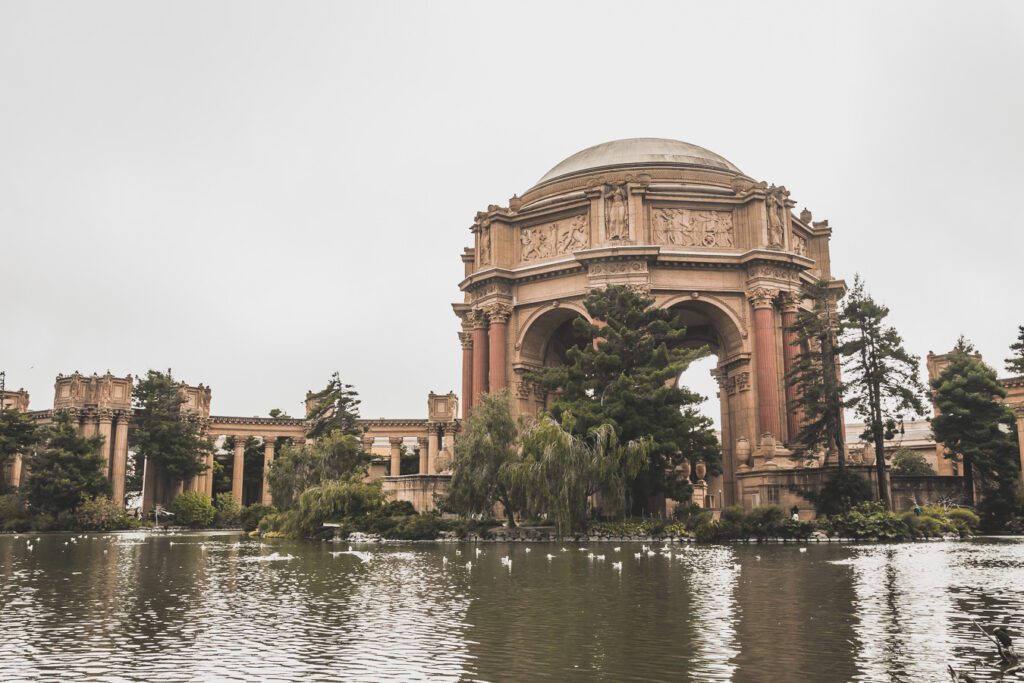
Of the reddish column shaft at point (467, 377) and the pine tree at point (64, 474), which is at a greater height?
the reddish column shaft at point (467, 377)

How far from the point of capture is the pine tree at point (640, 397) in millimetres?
28859

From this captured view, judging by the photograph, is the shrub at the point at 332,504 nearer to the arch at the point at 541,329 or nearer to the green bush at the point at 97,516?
the arch at the point at 541,329

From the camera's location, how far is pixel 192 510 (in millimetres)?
52250

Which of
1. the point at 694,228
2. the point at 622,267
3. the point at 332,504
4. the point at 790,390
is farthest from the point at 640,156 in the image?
the point at 332,504

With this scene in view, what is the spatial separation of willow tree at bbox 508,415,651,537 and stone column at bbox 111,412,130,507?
1418 inches

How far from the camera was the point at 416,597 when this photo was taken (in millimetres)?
11641

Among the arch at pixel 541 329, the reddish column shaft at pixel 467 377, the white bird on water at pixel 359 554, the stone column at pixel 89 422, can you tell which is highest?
the arch at pixel 541 329

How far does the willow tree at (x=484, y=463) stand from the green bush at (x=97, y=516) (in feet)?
82.8

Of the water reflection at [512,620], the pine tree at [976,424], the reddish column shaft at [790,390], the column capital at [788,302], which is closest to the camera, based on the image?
the water reflection at [512,620]

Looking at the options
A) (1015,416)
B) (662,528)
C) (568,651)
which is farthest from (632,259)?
(568,651)

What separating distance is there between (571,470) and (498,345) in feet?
54.0

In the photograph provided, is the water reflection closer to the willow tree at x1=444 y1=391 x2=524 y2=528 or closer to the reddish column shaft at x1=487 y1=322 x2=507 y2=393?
the willow tree at x1=444 y1=391 x2=524 y2=528

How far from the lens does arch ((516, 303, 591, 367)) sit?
135ft

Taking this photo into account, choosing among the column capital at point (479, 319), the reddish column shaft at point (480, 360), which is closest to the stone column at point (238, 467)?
the reddish column shaft at point (480, 360)
